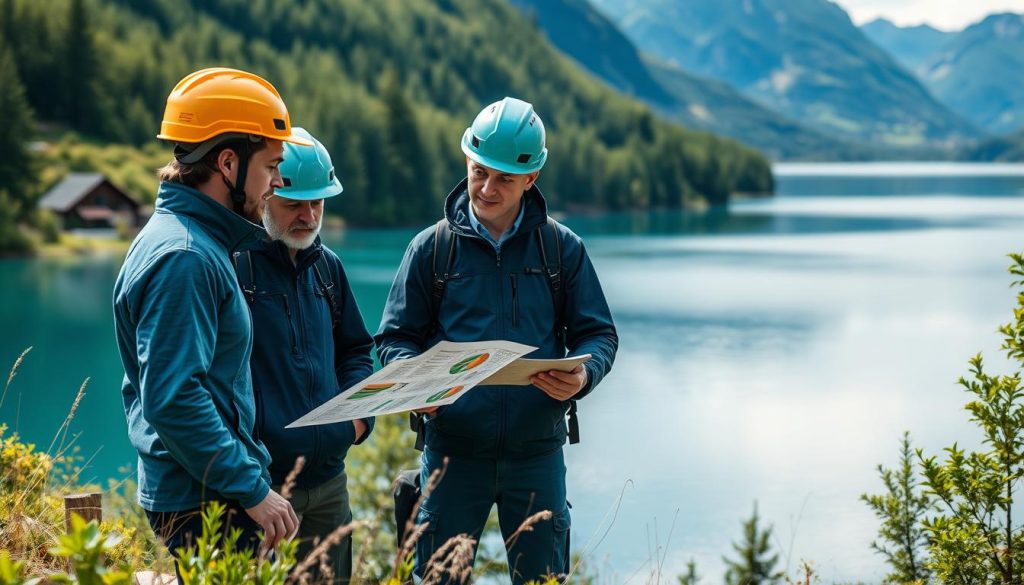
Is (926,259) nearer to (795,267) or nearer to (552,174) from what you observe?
(795,267)

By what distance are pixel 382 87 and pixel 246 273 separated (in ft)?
286

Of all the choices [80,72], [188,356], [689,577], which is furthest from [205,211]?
[80,72]

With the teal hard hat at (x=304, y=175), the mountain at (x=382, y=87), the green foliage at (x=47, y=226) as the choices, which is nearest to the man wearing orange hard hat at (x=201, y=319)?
the teal hard hat at (x=304, y=175)

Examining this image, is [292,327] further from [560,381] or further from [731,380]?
[731,380]

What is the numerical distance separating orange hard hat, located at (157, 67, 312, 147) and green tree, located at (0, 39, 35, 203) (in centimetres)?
5395

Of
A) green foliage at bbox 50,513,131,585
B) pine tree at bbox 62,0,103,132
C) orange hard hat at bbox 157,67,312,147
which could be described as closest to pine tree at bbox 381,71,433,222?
pine tree at bbox 62,0,103,132

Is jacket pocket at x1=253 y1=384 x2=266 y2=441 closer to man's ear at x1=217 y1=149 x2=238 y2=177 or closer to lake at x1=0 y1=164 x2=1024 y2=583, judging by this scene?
man's ear at x1=217 y1=149 x2=238 y2=177

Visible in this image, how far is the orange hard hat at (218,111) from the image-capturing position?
2.63 m

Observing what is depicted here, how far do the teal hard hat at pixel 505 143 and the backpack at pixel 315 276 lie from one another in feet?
2.03

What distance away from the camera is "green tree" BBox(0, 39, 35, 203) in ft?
174

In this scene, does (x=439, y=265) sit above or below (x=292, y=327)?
above

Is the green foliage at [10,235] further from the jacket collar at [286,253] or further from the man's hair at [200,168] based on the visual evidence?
the man's hair at [200,168]

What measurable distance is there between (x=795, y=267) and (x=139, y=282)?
4586 cm

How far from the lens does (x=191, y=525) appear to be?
268cm
